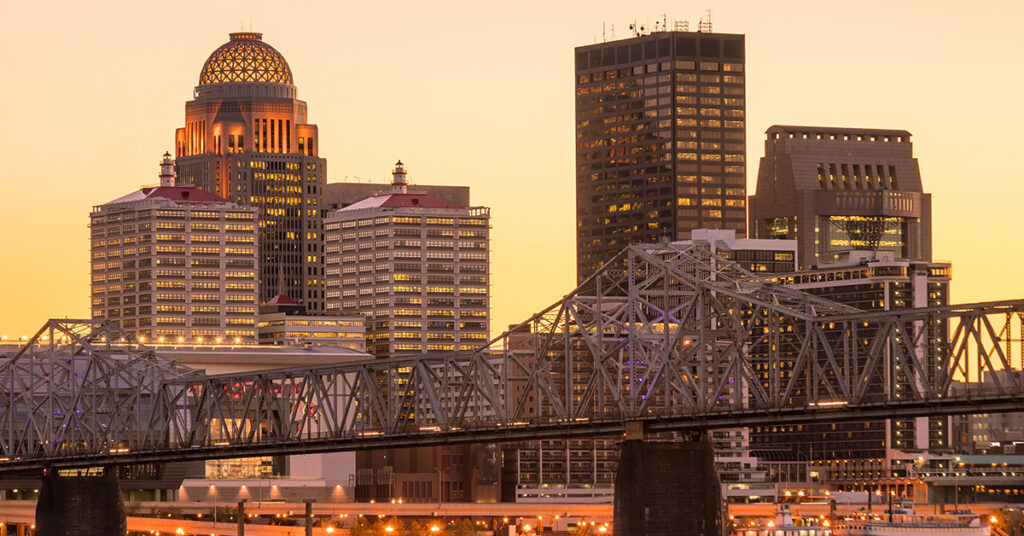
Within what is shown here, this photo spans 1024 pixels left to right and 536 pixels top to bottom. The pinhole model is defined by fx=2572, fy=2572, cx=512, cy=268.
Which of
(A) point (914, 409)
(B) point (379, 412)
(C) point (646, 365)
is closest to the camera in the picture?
(A) point (914, 409)

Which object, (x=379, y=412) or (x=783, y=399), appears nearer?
(x=783, y=399)

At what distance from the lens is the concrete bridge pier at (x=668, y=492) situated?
16650 cm

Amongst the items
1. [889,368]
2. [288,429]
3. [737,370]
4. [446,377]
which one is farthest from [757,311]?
[288,429]

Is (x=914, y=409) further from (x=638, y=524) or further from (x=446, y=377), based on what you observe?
(x=446, y=377)

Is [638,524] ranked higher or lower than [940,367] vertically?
lower

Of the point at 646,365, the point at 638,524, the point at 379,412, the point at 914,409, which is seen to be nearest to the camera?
the point at 914,409

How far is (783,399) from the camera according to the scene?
16338 cm

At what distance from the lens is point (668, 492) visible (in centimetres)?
16762

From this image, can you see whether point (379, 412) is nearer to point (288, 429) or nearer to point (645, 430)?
point (288, 429)

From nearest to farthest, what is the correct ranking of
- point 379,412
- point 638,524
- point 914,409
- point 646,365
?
point 914,409 → point 638,524 → point 646,365 → point 379,412

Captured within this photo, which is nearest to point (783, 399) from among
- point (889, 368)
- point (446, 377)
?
point (889, 368)

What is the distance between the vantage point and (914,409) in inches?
6137

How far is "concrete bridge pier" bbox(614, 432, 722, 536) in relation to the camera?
166 metres

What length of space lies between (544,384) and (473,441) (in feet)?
22.0
